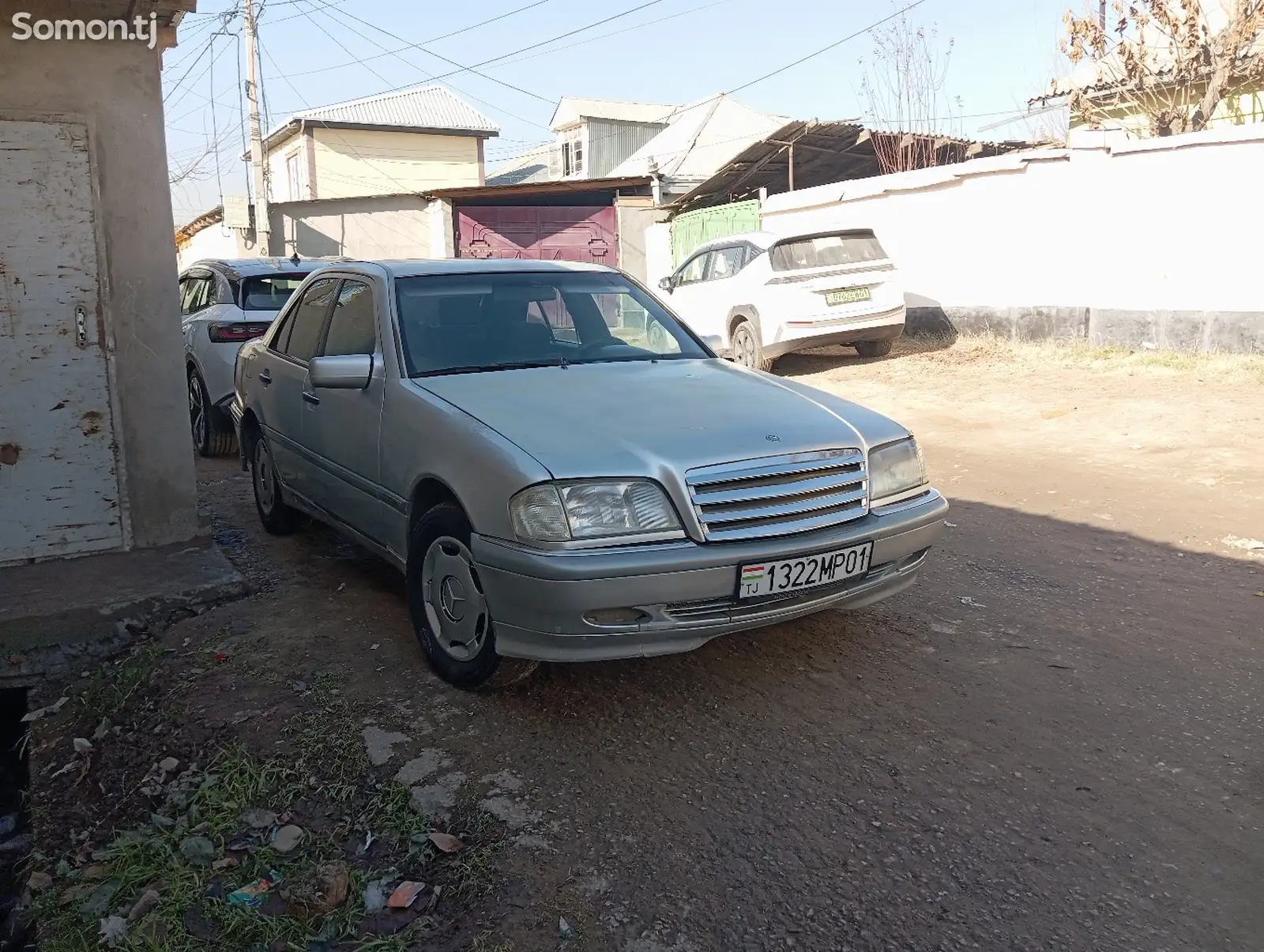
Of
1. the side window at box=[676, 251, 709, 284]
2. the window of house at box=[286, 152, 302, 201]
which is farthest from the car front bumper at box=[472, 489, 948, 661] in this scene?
the window of house at box=[286, 152, 302, 201]

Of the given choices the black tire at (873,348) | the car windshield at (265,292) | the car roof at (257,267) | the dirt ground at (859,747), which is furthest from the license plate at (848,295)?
the dirt ground at (859,747)

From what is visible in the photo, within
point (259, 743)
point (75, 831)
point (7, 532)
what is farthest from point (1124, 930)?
point (7, 532)

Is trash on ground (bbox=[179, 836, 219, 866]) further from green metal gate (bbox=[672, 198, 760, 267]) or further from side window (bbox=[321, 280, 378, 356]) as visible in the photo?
green metal gate (bbox=[672, 198, 760, 267])

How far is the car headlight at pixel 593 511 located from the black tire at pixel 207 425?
6009 millimetres

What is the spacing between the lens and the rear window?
1170 cm

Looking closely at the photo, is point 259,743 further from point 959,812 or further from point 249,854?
point 959,812

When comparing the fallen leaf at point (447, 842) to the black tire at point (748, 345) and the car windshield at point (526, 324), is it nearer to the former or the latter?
the car windshield at point (526, 324)

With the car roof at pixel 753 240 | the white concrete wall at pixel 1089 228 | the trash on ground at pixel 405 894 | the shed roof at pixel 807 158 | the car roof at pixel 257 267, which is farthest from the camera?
the shed roof at pixel 807 158

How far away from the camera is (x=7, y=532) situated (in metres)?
5.35

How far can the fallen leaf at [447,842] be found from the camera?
113 inches

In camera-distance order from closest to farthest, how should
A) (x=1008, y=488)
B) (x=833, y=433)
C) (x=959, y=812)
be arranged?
(x=959, y=812) → (x=833, y=433) → (x=1008, y=488)

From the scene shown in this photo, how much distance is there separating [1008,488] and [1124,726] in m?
3.75

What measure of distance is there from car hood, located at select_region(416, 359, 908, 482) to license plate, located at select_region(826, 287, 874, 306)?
7.46 meters

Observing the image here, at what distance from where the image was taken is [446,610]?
381 cm
